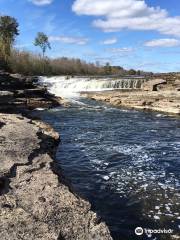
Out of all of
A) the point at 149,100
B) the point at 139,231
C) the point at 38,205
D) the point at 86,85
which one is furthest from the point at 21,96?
the point at 38,205

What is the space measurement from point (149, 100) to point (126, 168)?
19187 mm

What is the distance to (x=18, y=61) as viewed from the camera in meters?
67.1

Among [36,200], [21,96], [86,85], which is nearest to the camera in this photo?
[36,200]

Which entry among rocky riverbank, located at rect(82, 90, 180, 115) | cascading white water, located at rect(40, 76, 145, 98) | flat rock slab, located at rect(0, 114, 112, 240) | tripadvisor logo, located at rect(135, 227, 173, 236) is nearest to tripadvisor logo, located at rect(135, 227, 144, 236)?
tripadvisor logo, located at rect(135, 227, 173, 236)

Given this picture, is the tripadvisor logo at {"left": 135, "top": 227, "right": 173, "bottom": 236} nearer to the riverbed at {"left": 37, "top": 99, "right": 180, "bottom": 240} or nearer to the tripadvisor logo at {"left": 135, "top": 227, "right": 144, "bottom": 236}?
the tripadvisor logo at {"left": 135, "top": 227, "right": 144, "bottom": 236}

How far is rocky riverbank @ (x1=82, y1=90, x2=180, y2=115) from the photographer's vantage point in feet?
97.3

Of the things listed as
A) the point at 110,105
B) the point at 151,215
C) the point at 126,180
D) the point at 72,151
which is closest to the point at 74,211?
the point at 151,215

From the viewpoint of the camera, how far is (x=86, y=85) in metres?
46.3

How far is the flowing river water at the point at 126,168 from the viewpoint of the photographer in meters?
9.25

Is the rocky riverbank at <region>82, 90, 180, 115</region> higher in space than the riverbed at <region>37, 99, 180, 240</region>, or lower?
higher

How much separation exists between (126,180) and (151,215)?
280 centimetres

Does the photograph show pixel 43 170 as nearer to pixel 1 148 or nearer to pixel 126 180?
pixel 1 148

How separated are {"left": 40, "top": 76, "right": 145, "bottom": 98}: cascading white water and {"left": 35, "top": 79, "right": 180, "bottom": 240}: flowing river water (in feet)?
52.8

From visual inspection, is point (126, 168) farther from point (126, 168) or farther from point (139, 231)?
point (139, 231)
